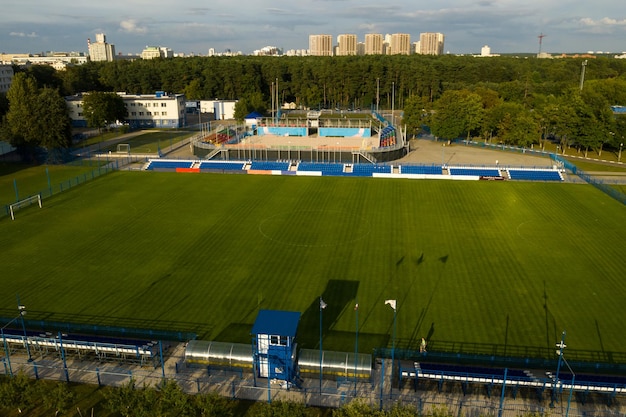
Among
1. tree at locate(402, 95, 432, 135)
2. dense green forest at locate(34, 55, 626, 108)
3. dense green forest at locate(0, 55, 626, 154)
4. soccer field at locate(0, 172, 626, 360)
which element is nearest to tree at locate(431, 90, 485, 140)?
Result: tree at locate(402, 95, 432, 135)

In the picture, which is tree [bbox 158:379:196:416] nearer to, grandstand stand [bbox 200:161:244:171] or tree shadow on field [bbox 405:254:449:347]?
tree shadow on field [bbox 405:254:449:347]

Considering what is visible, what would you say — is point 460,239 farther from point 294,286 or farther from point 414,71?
point 414,71

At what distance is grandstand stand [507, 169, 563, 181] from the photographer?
59562 mm

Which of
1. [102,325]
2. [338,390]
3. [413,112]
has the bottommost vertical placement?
[338,390]

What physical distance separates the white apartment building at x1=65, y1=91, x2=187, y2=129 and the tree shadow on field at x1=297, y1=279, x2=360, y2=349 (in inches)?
3223

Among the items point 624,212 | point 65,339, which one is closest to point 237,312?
point 65,339

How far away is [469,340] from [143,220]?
3222cm

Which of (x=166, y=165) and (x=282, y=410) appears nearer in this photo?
(x=282, y=410)

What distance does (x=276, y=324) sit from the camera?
22.6 meters

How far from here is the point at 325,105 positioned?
141m

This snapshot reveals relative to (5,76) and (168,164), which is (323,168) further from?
(5,76)

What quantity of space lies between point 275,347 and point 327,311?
23.4 ft

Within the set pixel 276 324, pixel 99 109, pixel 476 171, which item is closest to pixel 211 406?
pixel 276 324

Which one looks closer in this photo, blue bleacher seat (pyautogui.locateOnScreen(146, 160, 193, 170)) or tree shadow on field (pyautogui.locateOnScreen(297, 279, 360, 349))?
tree shadow on field (pyautogui.locateOnScreen(297, 279, 360, 349))
